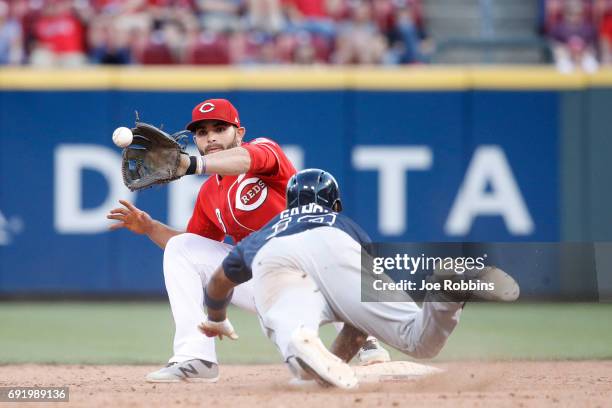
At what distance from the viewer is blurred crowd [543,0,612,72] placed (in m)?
12.4

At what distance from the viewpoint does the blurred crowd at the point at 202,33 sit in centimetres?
1159

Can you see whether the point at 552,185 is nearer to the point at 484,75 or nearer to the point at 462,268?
the point at 484,75

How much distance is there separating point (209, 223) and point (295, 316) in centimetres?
143

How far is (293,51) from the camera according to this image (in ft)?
38.4

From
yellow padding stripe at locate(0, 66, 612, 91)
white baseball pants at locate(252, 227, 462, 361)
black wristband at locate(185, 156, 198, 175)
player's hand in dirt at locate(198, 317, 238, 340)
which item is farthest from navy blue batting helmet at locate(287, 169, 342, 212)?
yellow padding stripe at locate(0, 66, 612, 91)

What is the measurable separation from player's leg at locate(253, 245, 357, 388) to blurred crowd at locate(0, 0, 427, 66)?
6.54m

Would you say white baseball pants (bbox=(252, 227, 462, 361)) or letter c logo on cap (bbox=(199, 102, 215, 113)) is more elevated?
letter c logo on cap (bbox=(199, 102, 215, 113))

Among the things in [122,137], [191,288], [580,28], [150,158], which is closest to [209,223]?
[191,288]

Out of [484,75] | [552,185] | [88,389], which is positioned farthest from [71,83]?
[88,389]

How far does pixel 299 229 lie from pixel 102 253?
6.16 meters

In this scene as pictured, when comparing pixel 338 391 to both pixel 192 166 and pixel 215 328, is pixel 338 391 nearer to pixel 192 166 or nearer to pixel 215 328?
pixel 215 328

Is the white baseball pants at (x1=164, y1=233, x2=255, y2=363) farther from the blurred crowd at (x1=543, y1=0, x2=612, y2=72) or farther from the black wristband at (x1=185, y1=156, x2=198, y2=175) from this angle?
the blurred crowd at (x1=543, y1=0, x2=612, y2=72)

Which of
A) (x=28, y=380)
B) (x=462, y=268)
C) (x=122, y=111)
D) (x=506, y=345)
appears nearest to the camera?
(x=462, y=268)

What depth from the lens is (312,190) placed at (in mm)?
5391
